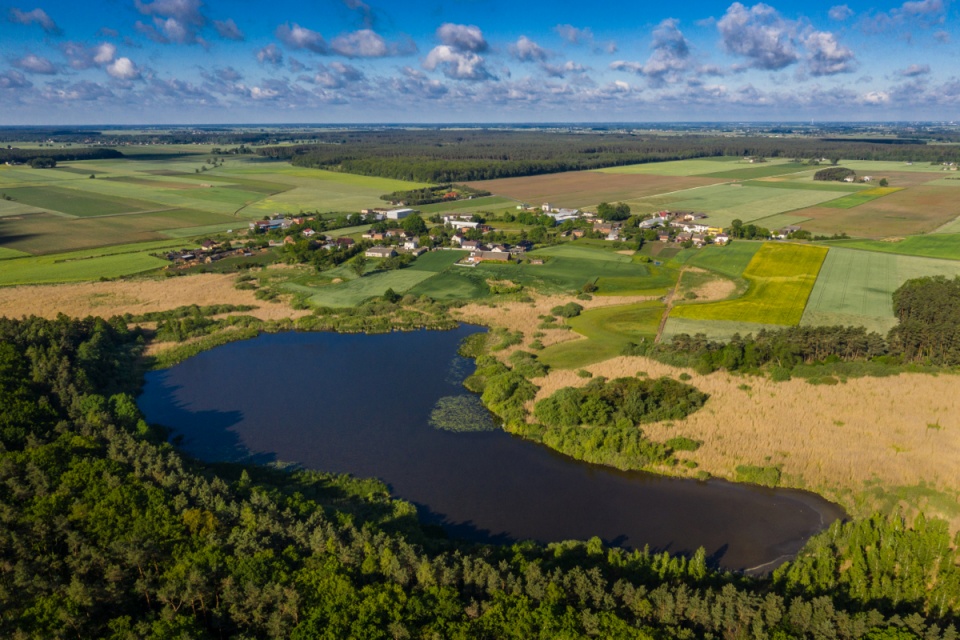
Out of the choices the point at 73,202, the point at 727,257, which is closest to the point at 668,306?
the point at 727,257

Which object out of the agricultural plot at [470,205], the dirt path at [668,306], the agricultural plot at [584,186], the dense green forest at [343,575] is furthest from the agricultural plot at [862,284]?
the agricultural plot at [470,205]

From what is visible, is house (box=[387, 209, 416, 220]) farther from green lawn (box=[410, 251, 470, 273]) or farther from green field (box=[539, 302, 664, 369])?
green field (box=[539, 302, 664, 369])

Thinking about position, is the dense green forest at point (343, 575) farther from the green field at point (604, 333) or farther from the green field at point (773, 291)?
the green field at point (773, 291)

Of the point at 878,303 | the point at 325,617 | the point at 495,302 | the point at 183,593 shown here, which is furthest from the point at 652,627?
the point at 878,303

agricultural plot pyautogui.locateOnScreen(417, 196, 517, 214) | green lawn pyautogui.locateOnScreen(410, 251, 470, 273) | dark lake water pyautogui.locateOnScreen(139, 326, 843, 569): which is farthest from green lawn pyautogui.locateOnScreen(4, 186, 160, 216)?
dark lake water pyautogui.locateOnScreen(139, 326, 843, 569)

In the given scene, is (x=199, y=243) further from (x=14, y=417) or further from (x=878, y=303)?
(x=878, y=303)
